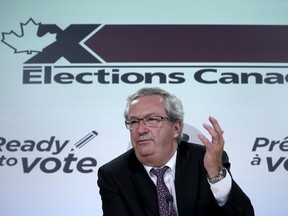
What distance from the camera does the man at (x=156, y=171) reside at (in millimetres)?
2191

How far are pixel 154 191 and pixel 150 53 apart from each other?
6.24 ft

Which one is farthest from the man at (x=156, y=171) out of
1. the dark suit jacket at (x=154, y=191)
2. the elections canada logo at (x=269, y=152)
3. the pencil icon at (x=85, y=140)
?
the elections canada logo at (x=269, y=152)

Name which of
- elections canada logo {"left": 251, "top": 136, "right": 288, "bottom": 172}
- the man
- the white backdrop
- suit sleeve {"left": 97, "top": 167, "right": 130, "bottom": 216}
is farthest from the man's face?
elections canada logo {"left": 251, "top": 136, "right": 288, "bottom": 172}

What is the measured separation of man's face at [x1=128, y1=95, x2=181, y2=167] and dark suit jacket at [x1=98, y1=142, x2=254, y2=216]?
0.09 metres

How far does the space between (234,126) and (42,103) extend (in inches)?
71.0

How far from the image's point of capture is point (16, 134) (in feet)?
12.4

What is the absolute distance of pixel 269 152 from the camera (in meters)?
3.74

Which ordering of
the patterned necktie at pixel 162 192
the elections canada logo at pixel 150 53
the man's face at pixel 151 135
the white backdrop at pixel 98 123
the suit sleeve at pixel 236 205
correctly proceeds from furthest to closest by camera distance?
the elections canada logo at pixel 150 53 < the white backdrop at pixel 98 123 < the man's face at pixel 151 135 < the patterned necktie at pixel 162 192 < the suit sleeve at pixel 236 205

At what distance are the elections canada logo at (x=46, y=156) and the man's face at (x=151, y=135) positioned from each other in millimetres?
1448

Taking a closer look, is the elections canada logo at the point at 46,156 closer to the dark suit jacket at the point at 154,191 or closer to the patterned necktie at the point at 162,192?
the dark suit jacket at the point at 154,191

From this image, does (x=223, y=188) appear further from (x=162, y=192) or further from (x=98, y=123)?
(x=98, y=123)

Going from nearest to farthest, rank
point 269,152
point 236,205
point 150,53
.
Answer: point 236,205, point 269,152, point 150,53

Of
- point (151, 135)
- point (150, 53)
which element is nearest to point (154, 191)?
point (151, 135)

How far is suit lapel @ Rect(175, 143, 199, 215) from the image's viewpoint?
7.25 feet
